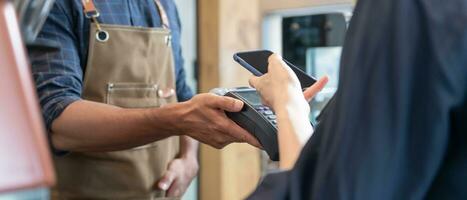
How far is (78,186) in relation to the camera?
1166mm

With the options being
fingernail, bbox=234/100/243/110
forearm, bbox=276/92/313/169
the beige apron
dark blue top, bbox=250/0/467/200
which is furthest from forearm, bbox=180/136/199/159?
dark blue top, bbox=250/0/467/200

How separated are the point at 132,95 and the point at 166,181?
0.19 meters

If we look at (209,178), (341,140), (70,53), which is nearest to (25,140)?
(341,140)

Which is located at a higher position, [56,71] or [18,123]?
[18,123]

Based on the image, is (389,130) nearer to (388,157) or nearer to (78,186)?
(388,157)

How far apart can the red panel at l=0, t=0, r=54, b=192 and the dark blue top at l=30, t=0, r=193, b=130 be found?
0.60m

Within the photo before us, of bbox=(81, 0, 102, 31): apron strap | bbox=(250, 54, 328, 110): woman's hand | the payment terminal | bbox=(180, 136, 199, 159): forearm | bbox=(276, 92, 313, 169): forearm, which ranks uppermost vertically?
bbox=(81, 0, 102, 31): apron strap

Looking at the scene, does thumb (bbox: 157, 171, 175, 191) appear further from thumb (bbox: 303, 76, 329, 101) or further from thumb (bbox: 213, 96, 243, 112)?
thumb (bbox: 303, 76, 329, 101)

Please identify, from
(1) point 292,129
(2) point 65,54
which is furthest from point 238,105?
(2) point 65,54

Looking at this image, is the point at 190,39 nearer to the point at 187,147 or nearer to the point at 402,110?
the point at 187,147

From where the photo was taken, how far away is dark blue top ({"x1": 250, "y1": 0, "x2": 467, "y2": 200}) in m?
0.50

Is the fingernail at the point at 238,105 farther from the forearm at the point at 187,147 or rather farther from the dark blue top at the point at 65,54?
the forearm at the point at 187,147

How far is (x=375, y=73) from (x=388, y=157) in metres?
0.07

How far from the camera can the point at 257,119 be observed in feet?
2.84
